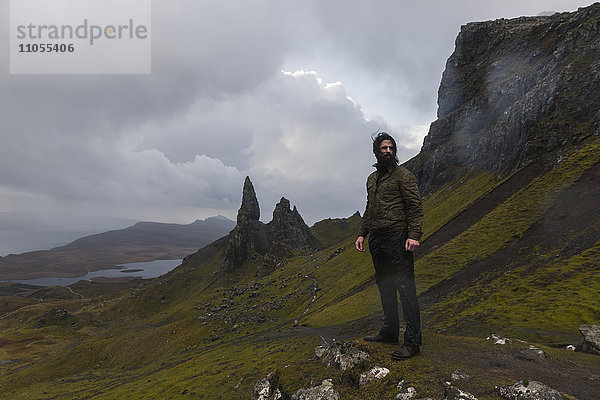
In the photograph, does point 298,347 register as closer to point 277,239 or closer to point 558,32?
point 277,239

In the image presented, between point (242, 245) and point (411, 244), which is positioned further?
point (242, 245)

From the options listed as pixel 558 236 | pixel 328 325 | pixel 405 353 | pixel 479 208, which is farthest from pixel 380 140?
pixel 479 208

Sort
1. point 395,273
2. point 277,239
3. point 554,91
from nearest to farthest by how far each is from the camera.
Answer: point 395,273, point 554,91, point 277,239

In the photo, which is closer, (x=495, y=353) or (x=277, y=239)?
(x=495, y=353)

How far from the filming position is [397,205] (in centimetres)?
1012

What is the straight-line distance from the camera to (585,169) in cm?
6084

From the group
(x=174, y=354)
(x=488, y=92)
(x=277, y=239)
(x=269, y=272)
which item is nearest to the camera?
(x=174, y=354)

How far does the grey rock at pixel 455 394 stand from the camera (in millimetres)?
7307

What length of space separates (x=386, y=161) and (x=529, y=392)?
7.74m

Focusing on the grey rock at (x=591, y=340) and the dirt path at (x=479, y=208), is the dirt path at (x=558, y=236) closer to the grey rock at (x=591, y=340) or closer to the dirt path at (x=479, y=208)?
the dirt path at (x=479, y=208)

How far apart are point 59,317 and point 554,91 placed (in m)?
233

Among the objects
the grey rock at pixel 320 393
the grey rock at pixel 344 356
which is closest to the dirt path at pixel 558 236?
the grey rock at pixel 344 356

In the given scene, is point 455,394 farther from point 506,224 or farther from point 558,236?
point 506,224

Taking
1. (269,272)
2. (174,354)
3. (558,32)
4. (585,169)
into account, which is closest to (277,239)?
(269,272)
